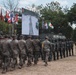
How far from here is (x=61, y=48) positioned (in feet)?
81.4

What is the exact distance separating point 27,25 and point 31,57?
2281 millimetres

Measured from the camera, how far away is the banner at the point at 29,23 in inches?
749

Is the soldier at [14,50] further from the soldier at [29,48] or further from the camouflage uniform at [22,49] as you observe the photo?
the soldier at [29,48]

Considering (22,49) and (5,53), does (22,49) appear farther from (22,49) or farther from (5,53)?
(5,53)

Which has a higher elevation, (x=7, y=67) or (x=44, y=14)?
(x=44, y=14)

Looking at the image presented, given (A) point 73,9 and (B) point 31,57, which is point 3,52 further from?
(A) point 73,9

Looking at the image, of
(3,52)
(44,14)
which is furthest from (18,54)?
(44,14)

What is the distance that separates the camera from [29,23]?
19812 millimetres

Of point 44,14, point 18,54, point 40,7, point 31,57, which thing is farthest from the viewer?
point 40,7

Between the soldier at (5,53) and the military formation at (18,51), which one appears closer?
the soldier at (5,53)

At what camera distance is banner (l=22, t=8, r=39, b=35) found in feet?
62.4

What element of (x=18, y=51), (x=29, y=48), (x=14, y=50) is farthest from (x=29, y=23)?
(x=14, y=50)

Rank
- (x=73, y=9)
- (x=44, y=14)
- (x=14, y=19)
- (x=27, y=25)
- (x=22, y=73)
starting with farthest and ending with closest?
(x=44, y=14) → (x=73, y=9) → (x=14, y=19) → (x=27, y=25) → (x=22, y=73)

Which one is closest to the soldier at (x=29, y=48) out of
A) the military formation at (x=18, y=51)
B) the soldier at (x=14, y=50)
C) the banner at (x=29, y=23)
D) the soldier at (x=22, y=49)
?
the military formation at (x=18, y=51)
